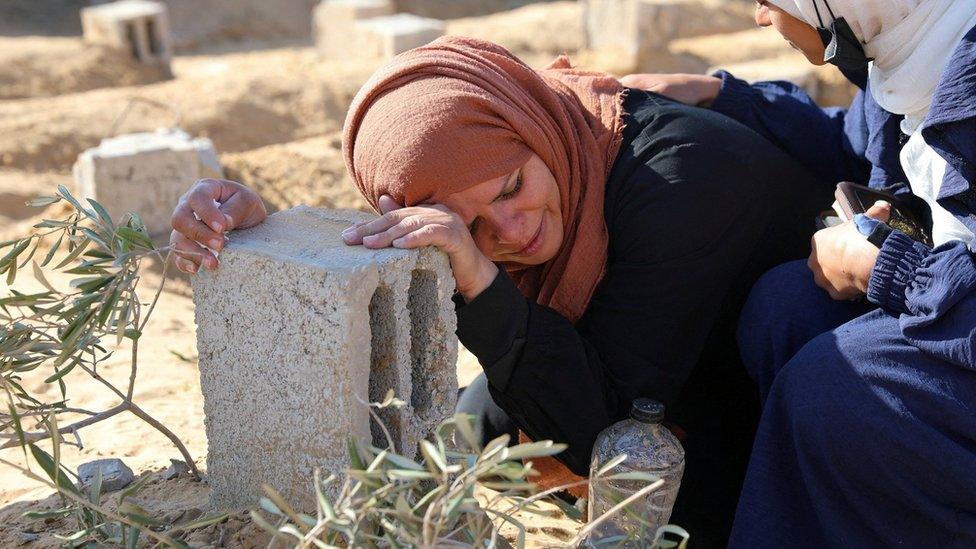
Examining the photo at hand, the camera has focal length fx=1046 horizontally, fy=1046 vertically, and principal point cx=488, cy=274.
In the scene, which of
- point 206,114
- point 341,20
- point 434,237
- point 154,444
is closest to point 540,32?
point 341,20

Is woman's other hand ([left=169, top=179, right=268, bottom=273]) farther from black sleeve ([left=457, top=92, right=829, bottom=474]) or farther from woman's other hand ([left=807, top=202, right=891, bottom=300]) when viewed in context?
woman's other hand ([left=807, top=202, right=891, bottom=300])

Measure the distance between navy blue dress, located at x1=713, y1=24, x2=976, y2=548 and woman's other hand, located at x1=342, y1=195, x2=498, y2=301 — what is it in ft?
2.53

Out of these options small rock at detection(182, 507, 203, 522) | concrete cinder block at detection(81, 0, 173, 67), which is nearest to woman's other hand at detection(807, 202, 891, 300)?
small rock at detection(182, 507, 203, 522)

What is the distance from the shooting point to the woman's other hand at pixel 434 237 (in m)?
2.25

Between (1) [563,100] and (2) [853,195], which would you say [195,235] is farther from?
(2) [853,195]

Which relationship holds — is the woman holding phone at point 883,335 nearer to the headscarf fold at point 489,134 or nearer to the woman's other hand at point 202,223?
the headscarf fold at point 489,134

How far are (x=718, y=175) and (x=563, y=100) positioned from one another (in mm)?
449

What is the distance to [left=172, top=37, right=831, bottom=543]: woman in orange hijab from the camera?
2420 millimetres

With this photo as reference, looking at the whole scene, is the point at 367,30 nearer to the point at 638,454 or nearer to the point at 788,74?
the point at 788,74

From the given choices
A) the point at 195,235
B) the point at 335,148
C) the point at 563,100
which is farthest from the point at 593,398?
the point at 335,148

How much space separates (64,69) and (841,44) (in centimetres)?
960

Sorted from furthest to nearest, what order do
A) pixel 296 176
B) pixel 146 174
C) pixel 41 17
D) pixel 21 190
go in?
pixel 41 17 → pixel 21 190 → pixel 296 176 → pixel 146 174

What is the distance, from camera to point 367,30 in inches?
385

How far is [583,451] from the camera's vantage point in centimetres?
276
